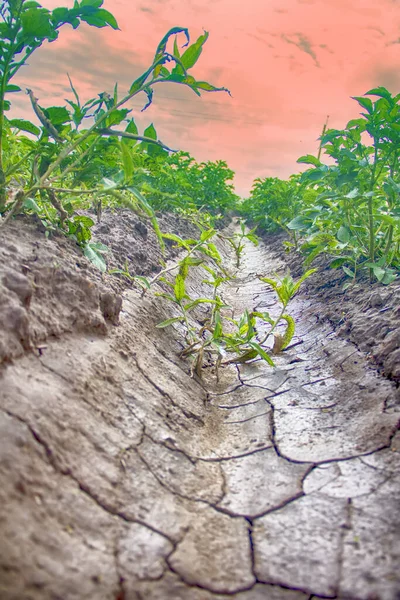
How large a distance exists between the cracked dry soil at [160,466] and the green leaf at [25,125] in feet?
2.01

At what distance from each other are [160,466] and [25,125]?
5.79ft

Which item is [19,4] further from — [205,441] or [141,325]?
[205,441]

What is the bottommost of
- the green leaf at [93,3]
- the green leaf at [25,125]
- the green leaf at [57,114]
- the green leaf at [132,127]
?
the green leaf at [25,125]

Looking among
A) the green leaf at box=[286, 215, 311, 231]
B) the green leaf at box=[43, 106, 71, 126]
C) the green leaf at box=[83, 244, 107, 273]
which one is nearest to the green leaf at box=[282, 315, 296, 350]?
the green leaf at box=[286, 215, 311, 231]

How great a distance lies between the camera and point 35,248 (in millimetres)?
1911

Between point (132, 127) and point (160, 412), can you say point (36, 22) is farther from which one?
point (160, 412)

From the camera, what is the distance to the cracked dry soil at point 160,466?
1071mm

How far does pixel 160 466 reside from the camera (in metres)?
1.52

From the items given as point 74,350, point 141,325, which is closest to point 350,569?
point 74,350

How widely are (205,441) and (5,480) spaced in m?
0.93

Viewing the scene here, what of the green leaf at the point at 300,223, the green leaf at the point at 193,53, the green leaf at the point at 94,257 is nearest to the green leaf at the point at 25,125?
the green leaf at the point at 94,257

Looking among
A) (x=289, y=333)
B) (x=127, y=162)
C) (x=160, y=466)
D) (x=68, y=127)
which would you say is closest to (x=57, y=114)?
(x=68, y=127)

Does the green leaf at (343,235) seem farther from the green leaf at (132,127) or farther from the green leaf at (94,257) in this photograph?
the green leaf at (94,257)

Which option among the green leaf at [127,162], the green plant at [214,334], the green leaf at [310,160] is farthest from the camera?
the green leaf at [310,160]
